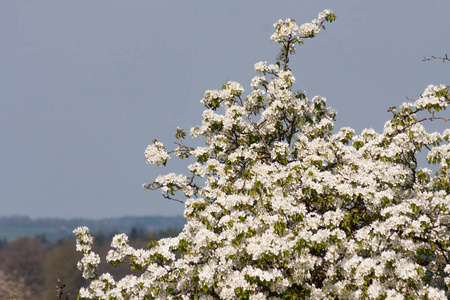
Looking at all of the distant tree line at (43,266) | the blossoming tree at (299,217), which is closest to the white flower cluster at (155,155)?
the blossoming tree at (299,217)

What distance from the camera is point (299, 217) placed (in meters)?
11.3

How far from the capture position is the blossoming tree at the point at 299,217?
1080 centimetres

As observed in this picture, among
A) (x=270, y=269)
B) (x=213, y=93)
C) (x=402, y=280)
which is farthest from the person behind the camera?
(x=213, y=93)

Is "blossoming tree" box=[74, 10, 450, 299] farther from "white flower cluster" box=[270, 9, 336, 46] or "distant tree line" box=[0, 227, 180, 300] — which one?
"distant tree line" box=[0, 227, 180, 300]

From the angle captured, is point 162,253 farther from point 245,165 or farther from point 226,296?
point 245,165

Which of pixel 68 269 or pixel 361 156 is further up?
pixel 361 156

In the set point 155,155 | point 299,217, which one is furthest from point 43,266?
point 299,217

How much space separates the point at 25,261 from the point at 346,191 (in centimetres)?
6607

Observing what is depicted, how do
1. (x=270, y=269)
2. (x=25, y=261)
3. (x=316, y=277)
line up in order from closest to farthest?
(x=270, y=269), (x=316, y=277), (x=25, y=261)

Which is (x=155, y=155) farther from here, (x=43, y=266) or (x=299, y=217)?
(x=43, y=266)

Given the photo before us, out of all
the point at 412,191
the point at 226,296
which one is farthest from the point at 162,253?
the point at 412,191

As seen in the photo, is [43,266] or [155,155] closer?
[155,155]

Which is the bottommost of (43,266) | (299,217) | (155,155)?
(43,266)

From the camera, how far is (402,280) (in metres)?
10.4
